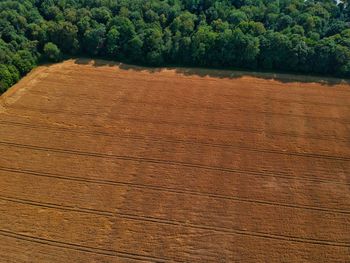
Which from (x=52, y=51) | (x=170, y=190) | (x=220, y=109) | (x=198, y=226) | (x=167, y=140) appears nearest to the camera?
(x=198, y=226)

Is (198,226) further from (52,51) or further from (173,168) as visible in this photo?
(52,51)

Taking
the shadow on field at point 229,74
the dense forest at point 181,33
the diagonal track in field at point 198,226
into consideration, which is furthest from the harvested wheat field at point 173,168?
the dense forest at point 181,33

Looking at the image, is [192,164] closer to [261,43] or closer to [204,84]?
[204,84]

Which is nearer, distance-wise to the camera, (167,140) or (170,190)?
(170,190)

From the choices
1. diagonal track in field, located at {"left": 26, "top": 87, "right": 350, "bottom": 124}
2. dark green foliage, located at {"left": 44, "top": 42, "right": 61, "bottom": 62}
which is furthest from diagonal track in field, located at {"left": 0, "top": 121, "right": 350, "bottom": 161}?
dark green foliage, located at {"left": 44, "top": 42, "right": 61, "bottom": 62}

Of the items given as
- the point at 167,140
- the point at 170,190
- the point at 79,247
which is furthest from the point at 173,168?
the point at 79,247

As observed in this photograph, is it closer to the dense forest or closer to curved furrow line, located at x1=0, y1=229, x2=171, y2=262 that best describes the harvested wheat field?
curved furrow line, located at x1=0, y1=229, x2=171, y2=262

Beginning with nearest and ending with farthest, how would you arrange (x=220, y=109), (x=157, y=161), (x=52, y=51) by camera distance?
(x=157, y=161)
(x=220, y=109)
(x=52, y=51)
